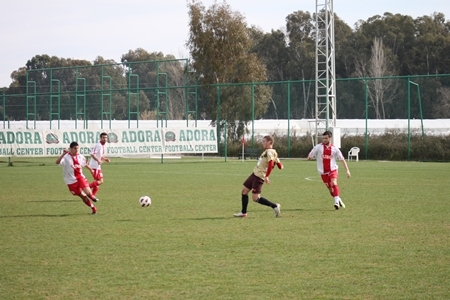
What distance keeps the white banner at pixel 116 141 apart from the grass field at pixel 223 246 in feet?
51.3

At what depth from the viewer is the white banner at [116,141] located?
1401 inches

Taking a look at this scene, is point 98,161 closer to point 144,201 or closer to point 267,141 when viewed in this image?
point 144,201

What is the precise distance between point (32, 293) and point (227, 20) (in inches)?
1826

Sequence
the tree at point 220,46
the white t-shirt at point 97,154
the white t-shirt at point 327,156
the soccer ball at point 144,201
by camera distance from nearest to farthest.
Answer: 1. the soccer ball at point 144,201
2. the white t-shirt at point 327,156
3. the white t-shirt at point 97,154
4. the tree at point 220,46

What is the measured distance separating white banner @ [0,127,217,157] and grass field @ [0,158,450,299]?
15636mm

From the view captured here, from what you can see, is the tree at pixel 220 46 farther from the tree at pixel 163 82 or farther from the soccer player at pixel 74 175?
the soccer player at pixel 74 175

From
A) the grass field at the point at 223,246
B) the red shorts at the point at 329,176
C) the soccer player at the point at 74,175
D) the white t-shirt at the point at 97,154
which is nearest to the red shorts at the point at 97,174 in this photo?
the white t-shirt at the point at 97,154

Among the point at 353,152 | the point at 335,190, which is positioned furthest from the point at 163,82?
the point at 335,190

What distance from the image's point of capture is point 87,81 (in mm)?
68875

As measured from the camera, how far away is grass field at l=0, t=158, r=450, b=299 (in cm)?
817

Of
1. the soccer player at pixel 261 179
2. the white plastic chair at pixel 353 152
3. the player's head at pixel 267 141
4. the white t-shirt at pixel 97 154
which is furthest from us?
the white plastic chair at pixel 353 152

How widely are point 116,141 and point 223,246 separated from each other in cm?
2715

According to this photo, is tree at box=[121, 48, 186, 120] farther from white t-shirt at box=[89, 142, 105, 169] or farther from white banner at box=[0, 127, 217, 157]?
white t-shirt at box=[89, 142, 105, 169]

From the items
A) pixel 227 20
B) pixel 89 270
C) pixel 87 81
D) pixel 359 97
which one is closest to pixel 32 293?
pixel 89 270
